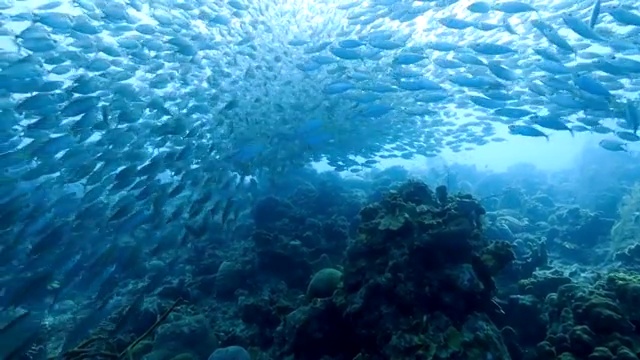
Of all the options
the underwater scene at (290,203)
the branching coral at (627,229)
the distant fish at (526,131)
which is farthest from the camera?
the branching coral at (627,229)

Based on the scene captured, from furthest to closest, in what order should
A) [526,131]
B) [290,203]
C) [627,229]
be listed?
[290,203]
[627,229]
[526,131]

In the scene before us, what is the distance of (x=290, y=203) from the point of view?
12.6 meters

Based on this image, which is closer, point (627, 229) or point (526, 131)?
point (526, 131)

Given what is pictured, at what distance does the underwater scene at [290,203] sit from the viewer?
5.09 m

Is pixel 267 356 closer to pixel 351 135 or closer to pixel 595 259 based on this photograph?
pixel 595 259

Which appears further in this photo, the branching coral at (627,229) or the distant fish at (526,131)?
the branching coral at (627,229)

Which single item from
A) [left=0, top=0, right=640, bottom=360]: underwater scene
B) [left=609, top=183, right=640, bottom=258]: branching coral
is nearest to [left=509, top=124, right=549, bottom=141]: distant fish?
[left=0, top=0, right=640, bottom=360]: underwater scene

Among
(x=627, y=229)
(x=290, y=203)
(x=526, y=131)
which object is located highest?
(x=526, y=131)

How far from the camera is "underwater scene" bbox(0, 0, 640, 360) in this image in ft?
16.7

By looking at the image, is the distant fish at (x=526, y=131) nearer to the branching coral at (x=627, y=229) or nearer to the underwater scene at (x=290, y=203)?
the underwater scene at (x=290, y=203)

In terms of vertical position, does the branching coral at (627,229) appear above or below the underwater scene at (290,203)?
below

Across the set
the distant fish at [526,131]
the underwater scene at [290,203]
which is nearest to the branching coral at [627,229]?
the underwater scene at [290,203]

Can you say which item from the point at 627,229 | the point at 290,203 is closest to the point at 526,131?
the point at 627,229

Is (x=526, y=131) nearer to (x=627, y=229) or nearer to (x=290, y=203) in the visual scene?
(x=627, y=229)
